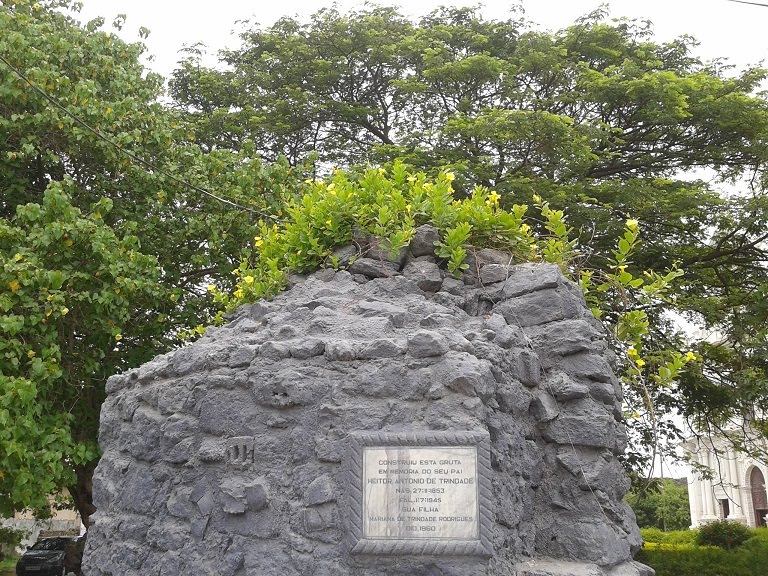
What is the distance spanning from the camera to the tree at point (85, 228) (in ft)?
25.2

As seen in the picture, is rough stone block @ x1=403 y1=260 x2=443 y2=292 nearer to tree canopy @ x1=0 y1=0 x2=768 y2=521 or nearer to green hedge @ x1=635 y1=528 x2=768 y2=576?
tree canopy @ x1=0 y1=0 x2=768 y2=521

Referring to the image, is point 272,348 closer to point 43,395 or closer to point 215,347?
point 215,347

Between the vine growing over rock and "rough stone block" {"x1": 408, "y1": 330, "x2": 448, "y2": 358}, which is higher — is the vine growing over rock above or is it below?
above

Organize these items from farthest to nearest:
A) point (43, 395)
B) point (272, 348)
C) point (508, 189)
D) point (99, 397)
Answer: point (508, 189)
point (99, 397)
point (43, 395)
point (272, 348)

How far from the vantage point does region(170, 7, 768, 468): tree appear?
1161 cm

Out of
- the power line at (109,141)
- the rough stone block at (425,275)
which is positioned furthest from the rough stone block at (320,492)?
the power line at (109,141)

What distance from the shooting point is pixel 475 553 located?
4027 mm

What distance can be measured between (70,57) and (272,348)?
6.80 m

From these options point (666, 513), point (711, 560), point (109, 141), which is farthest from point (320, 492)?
point (666, 513)

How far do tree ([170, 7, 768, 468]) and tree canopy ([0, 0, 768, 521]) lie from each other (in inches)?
2.0

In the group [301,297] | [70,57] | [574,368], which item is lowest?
[574,368]

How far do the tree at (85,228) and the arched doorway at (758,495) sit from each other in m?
35.5

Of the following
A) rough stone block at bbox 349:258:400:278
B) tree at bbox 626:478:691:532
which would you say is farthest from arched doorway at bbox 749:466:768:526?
rough stone block at bbox 349:258:400:278

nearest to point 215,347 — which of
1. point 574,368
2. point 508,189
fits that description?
point 574,368
